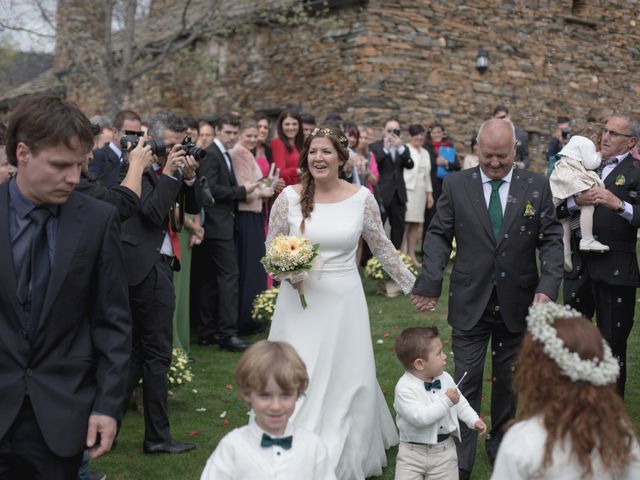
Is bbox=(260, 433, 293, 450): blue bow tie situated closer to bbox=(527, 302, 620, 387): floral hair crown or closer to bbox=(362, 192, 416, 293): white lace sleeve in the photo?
bbox=(527, 302, 620, 387): floral hair crown

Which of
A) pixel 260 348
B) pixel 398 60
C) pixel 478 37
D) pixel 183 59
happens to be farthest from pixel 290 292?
pixel 183 59

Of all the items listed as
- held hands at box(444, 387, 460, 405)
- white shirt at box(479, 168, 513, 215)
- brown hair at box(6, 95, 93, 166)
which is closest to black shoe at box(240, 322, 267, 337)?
white shirt at box(479, 168, 513, 215)

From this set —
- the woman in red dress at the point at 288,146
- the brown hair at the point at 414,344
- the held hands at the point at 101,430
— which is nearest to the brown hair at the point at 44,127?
the held hands at the point at 101,430

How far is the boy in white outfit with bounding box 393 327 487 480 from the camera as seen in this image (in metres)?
4.58

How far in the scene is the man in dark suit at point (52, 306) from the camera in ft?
10.6

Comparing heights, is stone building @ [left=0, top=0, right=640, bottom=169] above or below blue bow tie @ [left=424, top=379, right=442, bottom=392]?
above

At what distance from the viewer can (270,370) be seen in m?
3.36

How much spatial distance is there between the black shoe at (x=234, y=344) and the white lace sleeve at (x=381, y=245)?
130 inches

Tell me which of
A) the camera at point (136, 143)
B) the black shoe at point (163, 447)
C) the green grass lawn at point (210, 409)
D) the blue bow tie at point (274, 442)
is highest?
the camera at point (136, 143)

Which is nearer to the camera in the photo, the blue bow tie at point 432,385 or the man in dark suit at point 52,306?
the man in dark suit at point 52,306

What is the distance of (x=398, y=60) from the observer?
16.2 meters

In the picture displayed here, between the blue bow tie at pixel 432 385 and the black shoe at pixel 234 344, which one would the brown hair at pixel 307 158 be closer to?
the blue bow tie at pixel 432 385

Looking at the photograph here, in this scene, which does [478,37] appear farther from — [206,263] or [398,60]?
[206,263]

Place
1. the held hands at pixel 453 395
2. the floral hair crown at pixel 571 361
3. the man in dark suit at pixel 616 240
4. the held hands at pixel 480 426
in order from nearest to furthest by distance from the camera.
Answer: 1. the floral hair crown at pixel 571 361
2. the held hands at pixel 480 426
3. the held hands at pixel 453 395
4. the man in dark suit at pixel 616 240
